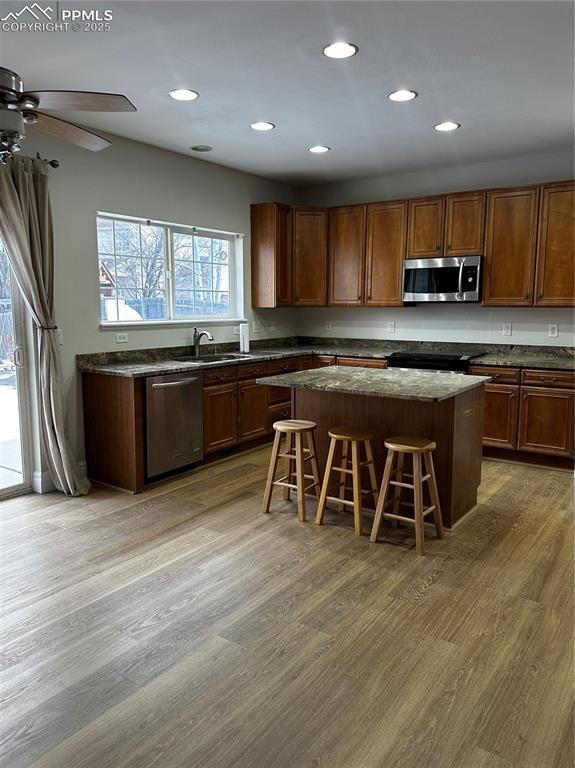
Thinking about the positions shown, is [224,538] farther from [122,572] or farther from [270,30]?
[270,30]

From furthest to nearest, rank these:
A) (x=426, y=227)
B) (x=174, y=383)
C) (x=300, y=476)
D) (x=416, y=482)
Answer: (x=426, y=227) < (x=174, y=383) < (x=300, y=476) < (x=416, y=482)

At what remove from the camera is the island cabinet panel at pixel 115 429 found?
13.3 ft

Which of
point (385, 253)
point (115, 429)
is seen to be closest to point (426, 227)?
point (385, 253)

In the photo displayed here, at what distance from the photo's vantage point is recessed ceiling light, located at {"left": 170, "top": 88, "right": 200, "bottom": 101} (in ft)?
11.3

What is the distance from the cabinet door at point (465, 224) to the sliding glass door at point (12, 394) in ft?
12.4

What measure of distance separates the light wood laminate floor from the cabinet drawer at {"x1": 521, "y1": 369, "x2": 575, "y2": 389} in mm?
1351

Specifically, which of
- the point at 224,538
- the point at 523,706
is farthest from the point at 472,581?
the point at 224,538

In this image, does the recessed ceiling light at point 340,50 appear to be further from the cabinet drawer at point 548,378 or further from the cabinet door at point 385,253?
the cabinet drawer at point 548,378

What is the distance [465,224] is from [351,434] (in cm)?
282

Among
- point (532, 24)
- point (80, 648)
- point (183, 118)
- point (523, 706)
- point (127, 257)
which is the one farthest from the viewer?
point (127, 257)

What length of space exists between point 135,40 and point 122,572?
269 centimetres

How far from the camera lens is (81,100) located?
2102 millimetres

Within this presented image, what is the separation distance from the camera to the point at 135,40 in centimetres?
275

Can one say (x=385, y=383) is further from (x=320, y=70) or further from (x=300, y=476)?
(x=320, y=70)
